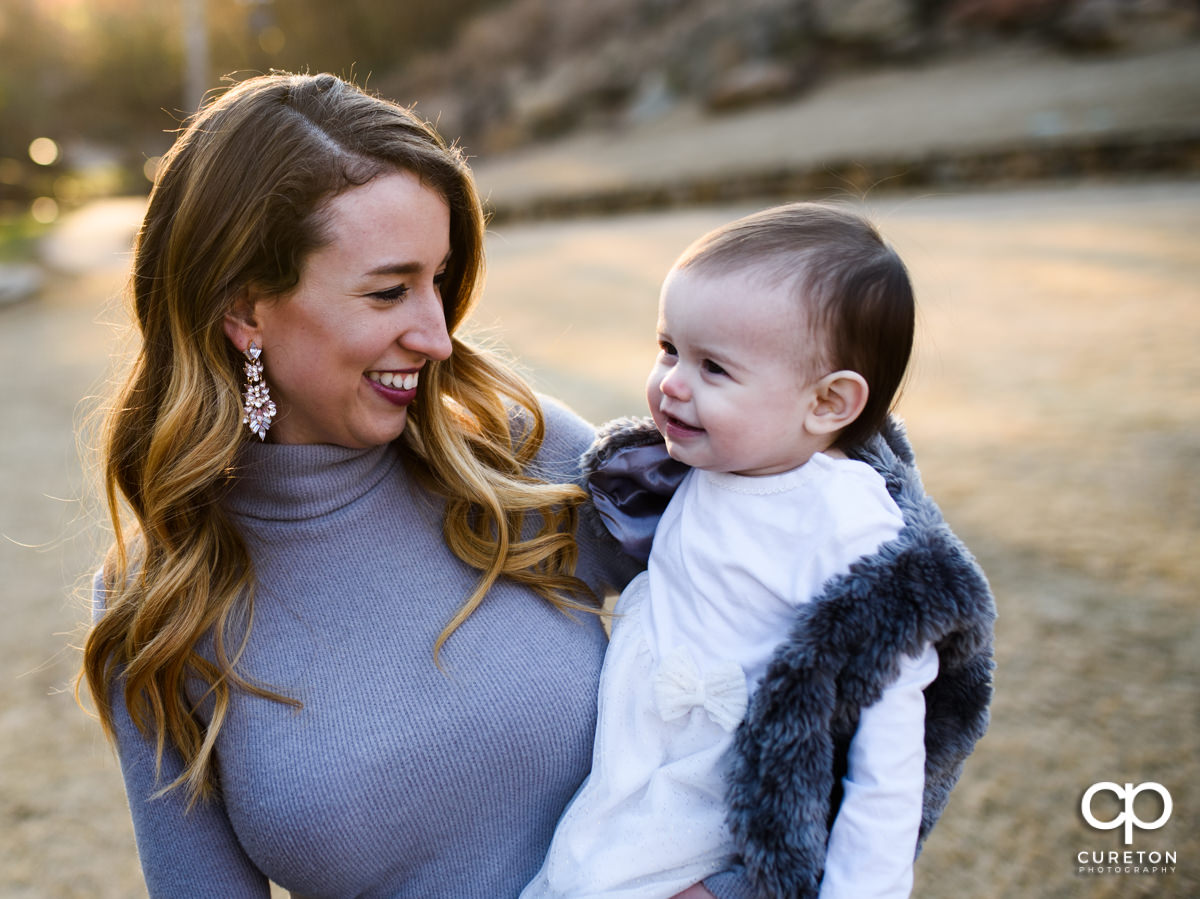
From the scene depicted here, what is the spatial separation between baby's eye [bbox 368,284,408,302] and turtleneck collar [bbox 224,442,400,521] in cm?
28

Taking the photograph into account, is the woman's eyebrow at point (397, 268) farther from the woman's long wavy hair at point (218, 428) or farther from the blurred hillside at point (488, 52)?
the blurred hillside at point (488, 52)

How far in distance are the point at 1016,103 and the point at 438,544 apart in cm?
1556

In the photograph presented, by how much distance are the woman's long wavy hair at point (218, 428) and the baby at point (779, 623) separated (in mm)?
340

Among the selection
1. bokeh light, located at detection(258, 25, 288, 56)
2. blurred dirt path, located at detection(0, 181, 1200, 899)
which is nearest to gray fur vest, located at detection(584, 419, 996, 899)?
blurred dirt path, located at detection(0, 181, 1200, 899)

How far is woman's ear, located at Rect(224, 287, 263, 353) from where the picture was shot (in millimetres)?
1537

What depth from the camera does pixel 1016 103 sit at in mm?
14555

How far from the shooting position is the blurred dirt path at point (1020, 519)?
2.62 meters

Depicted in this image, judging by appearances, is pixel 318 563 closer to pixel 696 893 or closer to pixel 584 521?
pixel 584 521

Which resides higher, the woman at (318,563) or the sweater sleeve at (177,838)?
the woman at (318,563)

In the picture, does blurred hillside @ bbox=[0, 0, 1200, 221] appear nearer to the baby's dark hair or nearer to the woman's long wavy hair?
the woman's long wavy hair

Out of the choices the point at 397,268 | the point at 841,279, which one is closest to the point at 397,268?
the point at 397,268

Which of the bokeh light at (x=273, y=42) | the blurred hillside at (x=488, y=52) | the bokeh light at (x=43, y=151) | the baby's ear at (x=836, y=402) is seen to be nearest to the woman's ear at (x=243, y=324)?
the baby's ear at (x=836, y=402)

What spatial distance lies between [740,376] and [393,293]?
22.9 inches

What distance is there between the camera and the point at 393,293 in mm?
1501
